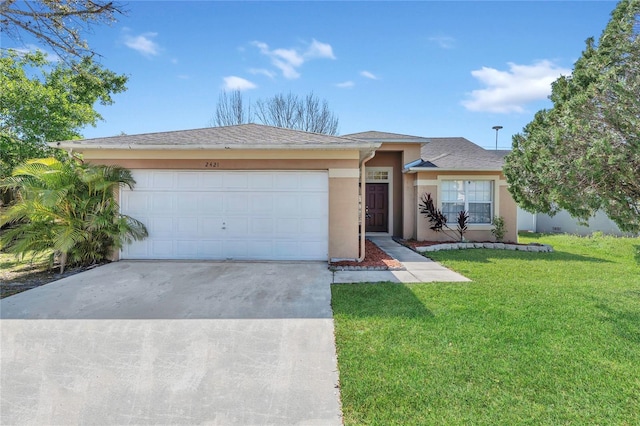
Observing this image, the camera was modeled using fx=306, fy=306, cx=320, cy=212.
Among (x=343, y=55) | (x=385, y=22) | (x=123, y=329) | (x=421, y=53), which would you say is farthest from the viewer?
(x=343, y=55)

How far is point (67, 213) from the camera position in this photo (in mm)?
7422

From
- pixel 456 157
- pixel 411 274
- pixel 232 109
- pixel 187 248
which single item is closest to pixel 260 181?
pixel 187 248

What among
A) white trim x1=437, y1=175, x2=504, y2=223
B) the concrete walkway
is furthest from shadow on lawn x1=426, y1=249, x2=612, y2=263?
white trim x1=437, y1=175, x2=504, y2=223

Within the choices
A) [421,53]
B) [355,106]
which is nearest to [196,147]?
[421,53]

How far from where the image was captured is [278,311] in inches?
188

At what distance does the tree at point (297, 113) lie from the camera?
23.8m

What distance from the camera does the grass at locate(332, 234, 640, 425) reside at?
2.59 meters

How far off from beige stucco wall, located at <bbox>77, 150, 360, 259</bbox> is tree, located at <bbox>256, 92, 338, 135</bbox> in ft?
53.7

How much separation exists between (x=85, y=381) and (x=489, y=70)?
605 inches

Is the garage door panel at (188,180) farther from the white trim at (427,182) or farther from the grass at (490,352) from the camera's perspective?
the white trim at (427,182)

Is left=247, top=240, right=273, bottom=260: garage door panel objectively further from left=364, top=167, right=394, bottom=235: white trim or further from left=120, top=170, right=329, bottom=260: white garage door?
left=364, top=167, right=394, bottom=235: white trim

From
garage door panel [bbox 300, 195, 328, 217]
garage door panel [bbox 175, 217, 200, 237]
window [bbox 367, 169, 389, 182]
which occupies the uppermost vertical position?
window [bbox 367, 169, 389, 182]

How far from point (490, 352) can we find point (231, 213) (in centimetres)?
662

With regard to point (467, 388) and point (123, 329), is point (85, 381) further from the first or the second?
point (467, 388)
